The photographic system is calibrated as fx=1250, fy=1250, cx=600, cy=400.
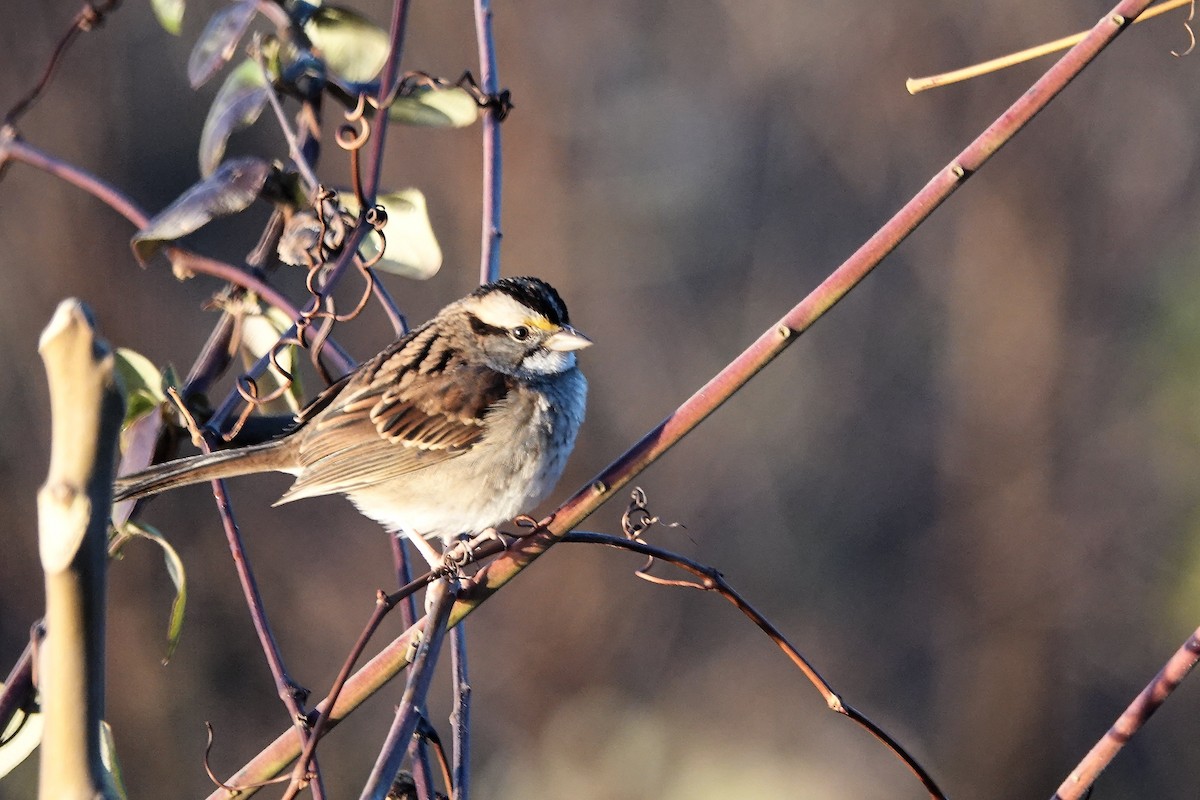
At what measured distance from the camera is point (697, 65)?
8203 mm

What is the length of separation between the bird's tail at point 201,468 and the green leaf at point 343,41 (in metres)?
0.66

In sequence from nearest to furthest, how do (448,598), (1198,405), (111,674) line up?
1. (448,598)
2. (1198,405)
3. (111,674)

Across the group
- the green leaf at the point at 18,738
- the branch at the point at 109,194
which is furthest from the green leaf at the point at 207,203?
the green leaf at the point at 18,738

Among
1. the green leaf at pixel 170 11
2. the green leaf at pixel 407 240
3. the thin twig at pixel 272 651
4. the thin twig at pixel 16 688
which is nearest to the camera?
the thin twig at pixel 272 651

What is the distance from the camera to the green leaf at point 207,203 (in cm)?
179

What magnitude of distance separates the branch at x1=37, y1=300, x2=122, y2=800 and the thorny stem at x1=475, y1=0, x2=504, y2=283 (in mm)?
1160

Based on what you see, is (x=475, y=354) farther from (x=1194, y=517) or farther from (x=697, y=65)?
(x=697, y=65)

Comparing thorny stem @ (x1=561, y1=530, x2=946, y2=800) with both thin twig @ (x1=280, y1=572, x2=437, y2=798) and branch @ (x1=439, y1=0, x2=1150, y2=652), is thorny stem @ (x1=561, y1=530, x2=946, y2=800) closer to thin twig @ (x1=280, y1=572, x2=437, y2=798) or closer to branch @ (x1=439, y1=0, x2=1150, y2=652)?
branch @ (x1=439, y1=0, x2=1150, y2=652)

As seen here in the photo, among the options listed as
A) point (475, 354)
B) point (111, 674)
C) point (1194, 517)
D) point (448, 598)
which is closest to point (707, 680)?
point (1194, 517)

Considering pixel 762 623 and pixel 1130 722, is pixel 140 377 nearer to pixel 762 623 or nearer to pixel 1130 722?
pixel 762 623

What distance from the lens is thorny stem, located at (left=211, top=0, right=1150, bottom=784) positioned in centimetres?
138

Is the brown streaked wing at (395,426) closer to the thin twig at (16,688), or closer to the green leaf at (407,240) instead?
the green leaf at (407,240)

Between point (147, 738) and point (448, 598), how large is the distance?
572cm

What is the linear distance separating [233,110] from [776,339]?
1026 mm
